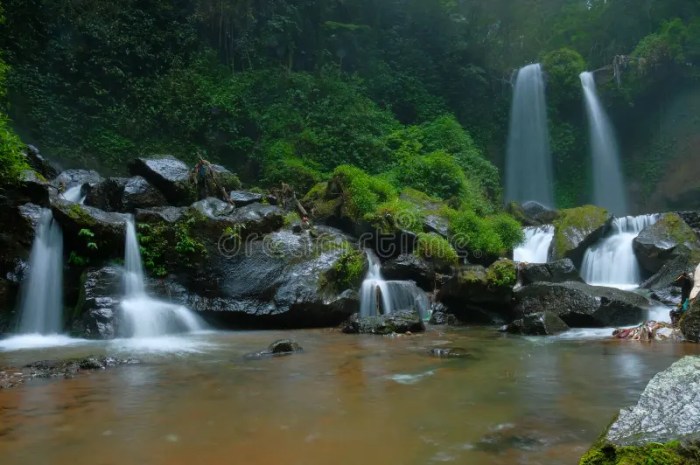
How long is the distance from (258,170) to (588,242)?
12165 millimetres

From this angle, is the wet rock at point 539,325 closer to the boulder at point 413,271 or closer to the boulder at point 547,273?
the boulder at point 547,273

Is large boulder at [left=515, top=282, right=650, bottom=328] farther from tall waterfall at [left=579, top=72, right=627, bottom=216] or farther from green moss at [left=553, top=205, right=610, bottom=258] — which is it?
tall waterfall at [left=579, top=72, right=627, bottom=216]

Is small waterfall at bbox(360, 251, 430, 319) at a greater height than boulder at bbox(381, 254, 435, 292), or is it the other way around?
boulder at bbox(381, 254, 435, 292)

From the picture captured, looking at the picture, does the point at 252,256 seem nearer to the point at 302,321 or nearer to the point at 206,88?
the point at 302,321

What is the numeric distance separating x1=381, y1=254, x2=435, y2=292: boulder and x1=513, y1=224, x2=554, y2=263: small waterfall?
4.47m

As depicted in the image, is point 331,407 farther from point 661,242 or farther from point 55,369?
point 661,242

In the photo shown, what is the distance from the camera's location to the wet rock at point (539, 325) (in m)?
9.22

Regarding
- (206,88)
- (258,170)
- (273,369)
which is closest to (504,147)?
(258,170)

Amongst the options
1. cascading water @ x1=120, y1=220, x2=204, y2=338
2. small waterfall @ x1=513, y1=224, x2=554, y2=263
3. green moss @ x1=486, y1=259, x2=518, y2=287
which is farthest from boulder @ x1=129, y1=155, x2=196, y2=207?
small waterfall @ x1=513, y1=224, x2=554, y2=263

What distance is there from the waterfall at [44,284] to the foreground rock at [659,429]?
9.84 meters

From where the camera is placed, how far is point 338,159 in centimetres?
2009

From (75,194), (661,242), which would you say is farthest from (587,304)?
(75,194)

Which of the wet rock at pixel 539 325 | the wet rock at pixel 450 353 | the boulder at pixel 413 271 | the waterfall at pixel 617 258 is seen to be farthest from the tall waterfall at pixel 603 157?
the wet rock at pixel 450 353

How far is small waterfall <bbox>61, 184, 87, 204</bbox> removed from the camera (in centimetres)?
1310
